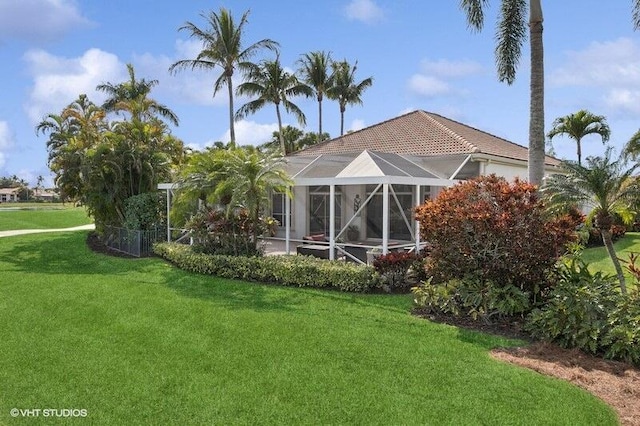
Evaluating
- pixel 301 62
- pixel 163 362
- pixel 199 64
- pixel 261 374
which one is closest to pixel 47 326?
pixel 163 362

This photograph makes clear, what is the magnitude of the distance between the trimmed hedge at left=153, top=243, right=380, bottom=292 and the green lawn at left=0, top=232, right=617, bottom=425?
563 mm

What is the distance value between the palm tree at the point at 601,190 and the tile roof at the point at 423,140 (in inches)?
355

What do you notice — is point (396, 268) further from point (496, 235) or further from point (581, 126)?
point (581, 126)

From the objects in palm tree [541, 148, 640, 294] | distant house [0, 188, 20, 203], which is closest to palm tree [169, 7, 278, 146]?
palm tree [541, 148, 640, 294]

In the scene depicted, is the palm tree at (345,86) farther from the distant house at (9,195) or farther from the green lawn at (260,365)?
the distant house at (9,195)

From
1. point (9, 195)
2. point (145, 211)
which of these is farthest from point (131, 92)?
point (9, 195)

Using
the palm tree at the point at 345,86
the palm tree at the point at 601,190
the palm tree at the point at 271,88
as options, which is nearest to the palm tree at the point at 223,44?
the palm tree at the point at 271,88

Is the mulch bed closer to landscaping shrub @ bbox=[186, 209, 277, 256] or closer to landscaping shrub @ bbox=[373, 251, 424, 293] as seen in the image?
landscaping shrub @ bbox=[373, 251, 424, 293]

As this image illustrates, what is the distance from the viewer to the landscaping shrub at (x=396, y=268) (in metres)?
11.9

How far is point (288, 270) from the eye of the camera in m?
12.8

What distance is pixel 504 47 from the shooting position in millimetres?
14664

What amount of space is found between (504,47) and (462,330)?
9.74 m

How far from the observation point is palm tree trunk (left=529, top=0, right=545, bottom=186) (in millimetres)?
12336

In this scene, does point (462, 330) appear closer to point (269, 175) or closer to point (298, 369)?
point (298, 369)
